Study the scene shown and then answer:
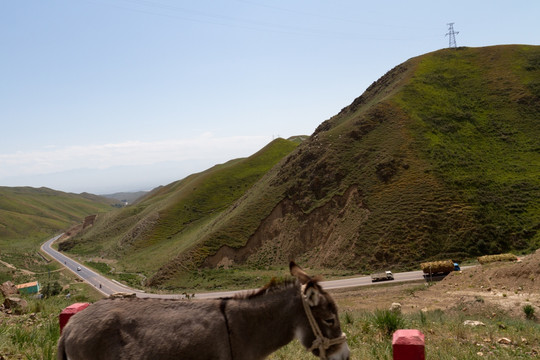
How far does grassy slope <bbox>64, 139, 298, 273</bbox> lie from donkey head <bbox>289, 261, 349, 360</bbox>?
67106 millimetres

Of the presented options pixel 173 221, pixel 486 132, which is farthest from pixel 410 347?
pixel 173 221

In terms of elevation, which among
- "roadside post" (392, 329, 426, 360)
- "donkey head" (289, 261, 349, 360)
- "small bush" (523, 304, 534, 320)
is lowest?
"small bush" (523, 304, 534, 320)

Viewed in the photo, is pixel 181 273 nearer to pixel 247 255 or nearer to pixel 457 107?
pixel 247 255

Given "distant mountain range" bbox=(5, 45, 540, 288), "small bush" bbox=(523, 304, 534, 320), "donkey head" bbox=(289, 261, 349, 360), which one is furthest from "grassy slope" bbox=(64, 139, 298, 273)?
"donkey head" bbox=(289, 261, 349, 360)

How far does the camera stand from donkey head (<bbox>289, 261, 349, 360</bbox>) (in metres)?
3.77

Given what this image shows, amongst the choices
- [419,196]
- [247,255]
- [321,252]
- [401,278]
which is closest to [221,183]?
[247,255]

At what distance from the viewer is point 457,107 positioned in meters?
66.9

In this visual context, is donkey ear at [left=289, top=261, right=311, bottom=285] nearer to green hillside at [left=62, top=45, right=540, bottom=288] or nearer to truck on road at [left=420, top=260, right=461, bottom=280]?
truck on road at [left=420, top=260, right=461, bottom=280]

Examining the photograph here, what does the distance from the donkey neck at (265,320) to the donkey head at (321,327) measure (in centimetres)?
13

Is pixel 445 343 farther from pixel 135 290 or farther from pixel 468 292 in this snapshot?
pixel 135 290

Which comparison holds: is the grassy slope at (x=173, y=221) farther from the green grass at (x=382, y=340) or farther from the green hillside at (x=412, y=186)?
the green grass at (x=382, y=340)

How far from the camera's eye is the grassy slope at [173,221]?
79.5 meters

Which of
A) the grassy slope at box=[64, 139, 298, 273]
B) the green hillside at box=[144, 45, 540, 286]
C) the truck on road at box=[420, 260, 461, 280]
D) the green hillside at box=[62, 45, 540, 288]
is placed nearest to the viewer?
the truck on road at box=[420, 260, 461, 280]

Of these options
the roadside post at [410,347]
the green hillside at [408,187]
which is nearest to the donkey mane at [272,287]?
the roadside post at [410,347]
